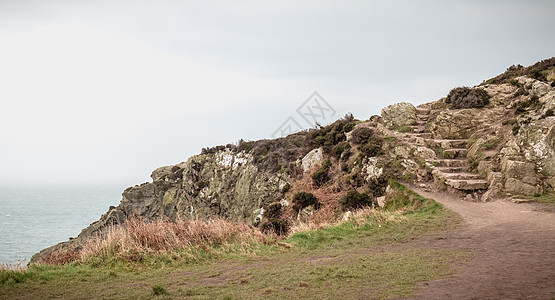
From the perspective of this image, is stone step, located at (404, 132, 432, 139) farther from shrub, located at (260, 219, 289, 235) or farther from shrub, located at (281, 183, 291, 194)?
shrub, located at (260, 219, 289, 235)

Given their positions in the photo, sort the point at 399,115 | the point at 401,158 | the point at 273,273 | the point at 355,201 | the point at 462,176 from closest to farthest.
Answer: the point at 273,273
the point at 462,176
the point at 355,201
the point at 401,158
the point at 399,115

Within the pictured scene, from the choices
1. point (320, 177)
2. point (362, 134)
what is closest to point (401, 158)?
point (362, 134)

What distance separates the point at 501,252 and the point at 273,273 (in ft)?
19.6

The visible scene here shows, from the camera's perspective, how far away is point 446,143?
850 inches

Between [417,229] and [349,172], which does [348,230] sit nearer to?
[417,229]

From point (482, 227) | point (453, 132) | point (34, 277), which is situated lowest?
point (482, 227)

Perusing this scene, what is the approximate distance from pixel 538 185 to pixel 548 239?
759 cm

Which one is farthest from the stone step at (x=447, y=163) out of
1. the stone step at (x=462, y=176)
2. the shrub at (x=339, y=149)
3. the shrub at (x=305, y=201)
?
the shrub at (x=305, y=201)

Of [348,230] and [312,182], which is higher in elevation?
[312,182]

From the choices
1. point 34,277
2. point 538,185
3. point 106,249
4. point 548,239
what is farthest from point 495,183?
point 34,277

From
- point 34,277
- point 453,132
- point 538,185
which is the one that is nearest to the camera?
point 34,277

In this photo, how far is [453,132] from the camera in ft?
74.9

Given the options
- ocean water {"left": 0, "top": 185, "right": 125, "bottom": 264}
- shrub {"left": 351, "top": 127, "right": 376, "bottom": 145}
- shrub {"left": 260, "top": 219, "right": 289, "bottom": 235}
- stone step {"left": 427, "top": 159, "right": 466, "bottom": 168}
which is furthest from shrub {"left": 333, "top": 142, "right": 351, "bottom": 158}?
ocean water {"left": 0, "top": 185, "right": 125, "bottom": 264}

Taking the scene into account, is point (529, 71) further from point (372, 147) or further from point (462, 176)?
point (372, 147)
